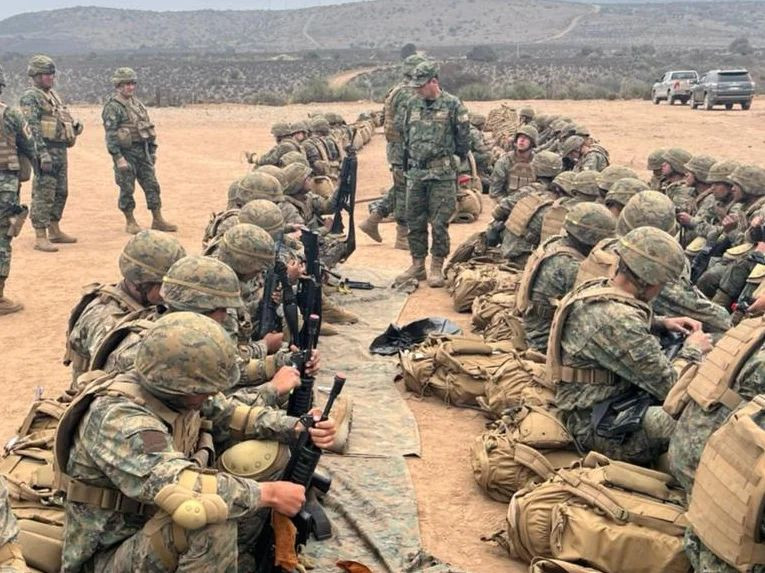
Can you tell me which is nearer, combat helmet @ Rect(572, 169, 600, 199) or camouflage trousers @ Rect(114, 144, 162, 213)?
combat helmet @ Rect(572, 169, 600, 199)

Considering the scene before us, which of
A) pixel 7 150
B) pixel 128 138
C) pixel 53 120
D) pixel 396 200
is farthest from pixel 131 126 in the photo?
pixel 396 200

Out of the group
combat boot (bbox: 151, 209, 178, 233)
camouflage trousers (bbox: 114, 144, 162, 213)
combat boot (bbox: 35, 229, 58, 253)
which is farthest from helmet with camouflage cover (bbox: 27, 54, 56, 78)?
combat boot (bbox: 151, 209, 178, 233)

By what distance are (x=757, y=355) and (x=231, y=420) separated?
2.43 metres

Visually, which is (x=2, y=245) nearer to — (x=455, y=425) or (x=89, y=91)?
(x=455, y=425)

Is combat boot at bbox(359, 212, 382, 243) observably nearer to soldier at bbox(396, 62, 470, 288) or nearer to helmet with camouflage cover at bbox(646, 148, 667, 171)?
soldier at bbox(396, 62, 470, 288)

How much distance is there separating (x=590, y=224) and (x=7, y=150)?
618 cm

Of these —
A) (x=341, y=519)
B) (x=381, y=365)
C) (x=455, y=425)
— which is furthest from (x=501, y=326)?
(x=341, y=519)

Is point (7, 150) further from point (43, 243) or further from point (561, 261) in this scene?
point (561, 261)

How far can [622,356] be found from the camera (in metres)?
5.02

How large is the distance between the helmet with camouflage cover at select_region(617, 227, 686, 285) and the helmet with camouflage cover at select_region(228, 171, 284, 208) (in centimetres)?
388

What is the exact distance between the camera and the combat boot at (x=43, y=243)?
40.3 ft

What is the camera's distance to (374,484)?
5684 millimetres

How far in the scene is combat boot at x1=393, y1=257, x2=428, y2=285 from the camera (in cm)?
1034

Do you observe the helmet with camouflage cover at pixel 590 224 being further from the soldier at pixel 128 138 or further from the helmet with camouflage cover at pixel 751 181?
the soldier at pixel 128 138
